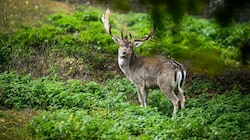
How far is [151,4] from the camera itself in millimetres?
4531

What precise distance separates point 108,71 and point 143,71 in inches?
111

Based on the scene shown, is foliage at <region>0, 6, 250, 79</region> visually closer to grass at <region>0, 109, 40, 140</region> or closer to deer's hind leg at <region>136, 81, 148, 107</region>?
deer's hind leg at <region>136, 81, 148, 107</region>

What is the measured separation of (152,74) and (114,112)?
1.95 m

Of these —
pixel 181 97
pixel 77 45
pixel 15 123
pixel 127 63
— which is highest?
pixel 127 63

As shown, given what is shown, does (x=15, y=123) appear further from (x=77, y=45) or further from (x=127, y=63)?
(x=77, y=45)

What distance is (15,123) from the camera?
364 inches

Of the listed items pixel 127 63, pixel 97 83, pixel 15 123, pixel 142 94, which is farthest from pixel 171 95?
pixel 15 123

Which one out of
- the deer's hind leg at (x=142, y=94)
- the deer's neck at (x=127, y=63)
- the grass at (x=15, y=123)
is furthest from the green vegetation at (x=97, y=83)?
the deer's neck at (x=127, y=63)

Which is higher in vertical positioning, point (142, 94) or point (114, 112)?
point (114, 112)

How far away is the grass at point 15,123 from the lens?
8.39 meters

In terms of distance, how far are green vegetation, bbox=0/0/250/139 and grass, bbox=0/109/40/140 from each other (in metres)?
0.02

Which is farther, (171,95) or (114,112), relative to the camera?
(171,95)

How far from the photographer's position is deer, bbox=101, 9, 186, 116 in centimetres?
1081

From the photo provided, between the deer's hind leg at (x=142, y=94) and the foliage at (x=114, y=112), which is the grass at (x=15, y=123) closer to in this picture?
the foliage at (x=114, y=112)
